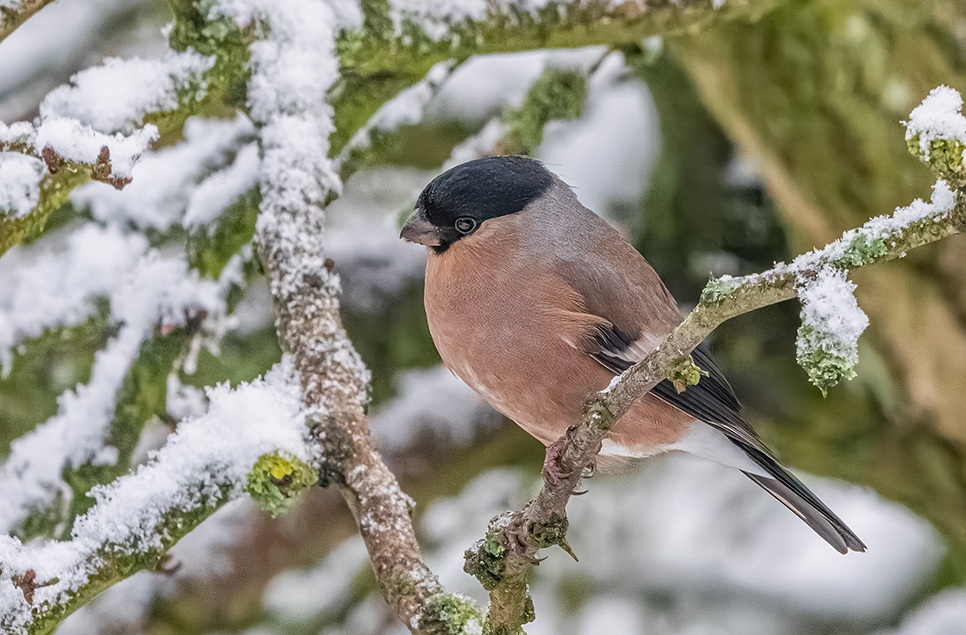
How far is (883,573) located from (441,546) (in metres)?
1.53

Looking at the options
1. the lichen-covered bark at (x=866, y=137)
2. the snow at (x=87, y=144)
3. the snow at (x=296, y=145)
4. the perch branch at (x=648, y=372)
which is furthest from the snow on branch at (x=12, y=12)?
the lichen-covered bark at (x=866, y=137)

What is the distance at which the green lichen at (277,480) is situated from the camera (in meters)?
1.55

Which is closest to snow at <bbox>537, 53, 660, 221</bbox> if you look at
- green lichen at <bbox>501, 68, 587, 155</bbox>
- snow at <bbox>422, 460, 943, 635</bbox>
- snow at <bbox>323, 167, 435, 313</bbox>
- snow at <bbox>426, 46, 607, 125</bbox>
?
snow at <bbox>426, 46, 607, 125</bbox>

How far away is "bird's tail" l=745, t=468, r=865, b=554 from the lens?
6.90 ft

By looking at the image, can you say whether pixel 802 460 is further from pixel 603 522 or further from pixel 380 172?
pixel 380 172

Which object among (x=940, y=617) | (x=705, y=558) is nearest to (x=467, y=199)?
(x=705, y=558)

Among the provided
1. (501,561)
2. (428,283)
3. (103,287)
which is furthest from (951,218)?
(103,287)

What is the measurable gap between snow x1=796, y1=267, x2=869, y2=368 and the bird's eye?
1.15 metres

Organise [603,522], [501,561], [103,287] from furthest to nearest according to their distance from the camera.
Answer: [603,522] < [103,287] < [501,561]

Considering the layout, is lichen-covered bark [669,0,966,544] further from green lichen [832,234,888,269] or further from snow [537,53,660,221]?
green lichen [832,234,888,269]

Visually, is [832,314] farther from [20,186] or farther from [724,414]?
[20,186]

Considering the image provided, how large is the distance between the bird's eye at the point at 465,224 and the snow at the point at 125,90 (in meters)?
0.58

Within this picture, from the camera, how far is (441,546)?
329cm

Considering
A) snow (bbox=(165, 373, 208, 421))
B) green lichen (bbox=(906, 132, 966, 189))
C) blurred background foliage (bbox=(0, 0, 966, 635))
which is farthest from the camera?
blurred background foliage (bbox=(0, 0, 966, 635))
